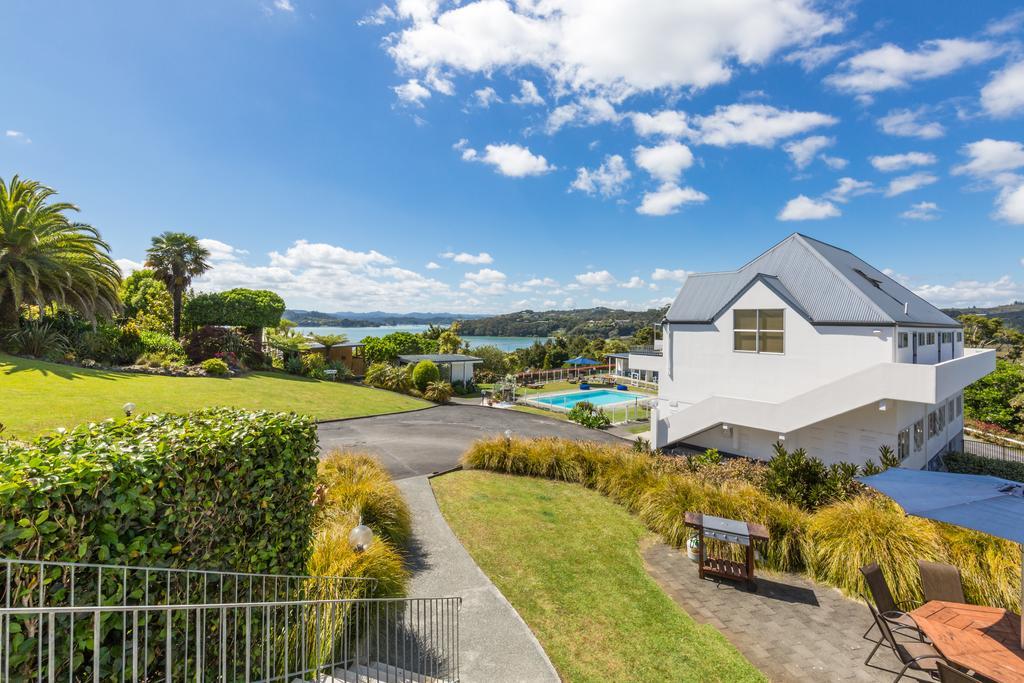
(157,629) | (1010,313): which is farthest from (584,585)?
(1010,313)

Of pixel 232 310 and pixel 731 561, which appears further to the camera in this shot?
pixel 232 310

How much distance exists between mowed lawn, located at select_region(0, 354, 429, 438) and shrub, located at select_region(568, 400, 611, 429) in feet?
28.5

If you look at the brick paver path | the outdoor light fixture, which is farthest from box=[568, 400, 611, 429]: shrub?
the outdoor light fixture

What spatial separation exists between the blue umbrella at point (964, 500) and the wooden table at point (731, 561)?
2.06 m

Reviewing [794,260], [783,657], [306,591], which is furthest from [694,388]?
[306,591]

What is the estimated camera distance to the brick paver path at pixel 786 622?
563 centimetres

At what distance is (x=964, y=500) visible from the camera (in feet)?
17.6

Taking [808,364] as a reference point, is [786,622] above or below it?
below

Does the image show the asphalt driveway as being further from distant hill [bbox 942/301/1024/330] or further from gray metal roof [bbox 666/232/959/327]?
distant hill [bbox 942/301/1024/330]

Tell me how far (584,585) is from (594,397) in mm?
26585

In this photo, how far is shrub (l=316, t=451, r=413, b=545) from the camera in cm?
817

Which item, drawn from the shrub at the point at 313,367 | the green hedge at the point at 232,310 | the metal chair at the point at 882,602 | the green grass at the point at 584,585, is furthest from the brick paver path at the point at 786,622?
the green hedge at the point at 232,310

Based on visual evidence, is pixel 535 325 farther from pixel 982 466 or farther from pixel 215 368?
pixel 982 466

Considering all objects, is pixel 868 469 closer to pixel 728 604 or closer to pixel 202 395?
pixel 728 604
